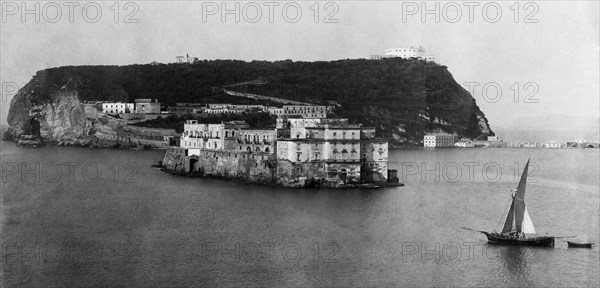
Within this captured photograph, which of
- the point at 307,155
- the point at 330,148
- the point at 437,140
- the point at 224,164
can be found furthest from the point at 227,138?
the point at 437,140

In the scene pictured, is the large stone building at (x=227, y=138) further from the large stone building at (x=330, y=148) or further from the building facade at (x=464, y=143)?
the building facade at (x=464, y=143)

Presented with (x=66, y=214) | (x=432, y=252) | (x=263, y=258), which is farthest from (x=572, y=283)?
(x=66, y=214)

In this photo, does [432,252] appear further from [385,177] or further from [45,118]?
[45,118]

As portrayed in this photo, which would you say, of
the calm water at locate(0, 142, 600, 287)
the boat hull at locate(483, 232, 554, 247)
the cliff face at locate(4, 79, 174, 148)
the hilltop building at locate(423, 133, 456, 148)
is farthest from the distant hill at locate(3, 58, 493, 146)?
the boat hull at locate(483, 232, 554, 247)

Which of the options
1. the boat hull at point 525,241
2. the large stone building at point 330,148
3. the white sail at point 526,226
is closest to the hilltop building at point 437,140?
the large stone building at point 330,148

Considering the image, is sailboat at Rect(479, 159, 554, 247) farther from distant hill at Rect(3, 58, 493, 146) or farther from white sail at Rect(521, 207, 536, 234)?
distant hill at Rect(3, 58, 493, 146)

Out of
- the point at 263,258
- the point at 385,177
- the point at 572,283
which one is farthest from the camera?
the point at 385,177
